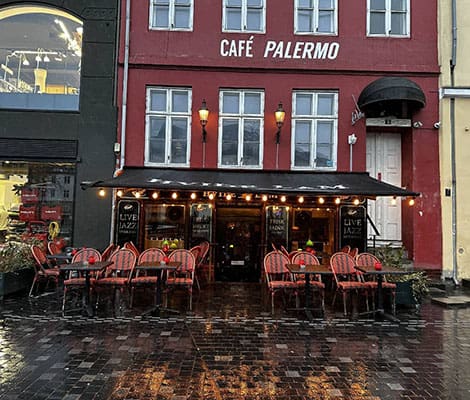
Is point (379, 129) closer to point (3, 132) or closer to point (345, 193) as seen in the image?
point (345, 193)

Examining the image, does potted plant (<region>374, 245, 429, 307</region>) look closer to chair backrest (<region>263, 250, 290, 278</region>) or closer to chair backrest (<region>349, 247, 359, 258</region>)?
chair backrest (<region>349, 247, 359, 258</region>)

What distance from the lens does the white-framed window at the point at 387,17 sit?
1082 cm

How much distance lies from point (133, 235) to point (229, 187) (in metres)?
3.44

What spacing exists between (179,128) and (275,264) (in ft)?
16.4

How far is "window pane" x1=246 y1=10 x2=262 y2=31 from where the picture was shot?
10789 mm

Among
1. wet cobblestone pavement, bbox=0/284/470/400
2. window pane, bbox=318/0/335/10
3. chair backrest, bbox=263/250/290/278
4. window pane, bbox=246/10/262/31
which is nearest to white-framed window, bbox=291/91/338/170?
window pane, bbox=246/10/262/31

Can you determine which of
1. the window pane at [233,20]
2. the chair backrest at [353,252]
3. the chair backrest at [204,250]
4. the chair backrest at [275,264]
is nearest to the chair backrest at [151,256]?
the chair backrest at [204,250]

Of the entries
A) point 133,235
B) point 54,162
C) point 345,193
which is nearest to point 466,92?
point 345,193

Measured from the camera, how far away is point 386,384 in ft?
14.1

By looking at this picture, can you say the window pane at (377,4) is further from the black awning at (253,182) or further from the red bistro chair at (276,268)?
the red bistro chair at (276,268)

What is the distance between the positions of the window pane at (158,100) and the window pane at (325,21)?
492 cm

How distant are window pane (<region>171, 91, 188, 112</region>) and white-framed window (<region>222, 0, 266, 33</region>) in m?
2.20

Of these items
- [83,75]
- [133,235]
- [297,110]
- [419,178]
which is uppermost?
[83,75]

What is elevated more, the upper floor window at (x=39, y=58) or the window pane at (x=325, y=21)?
the window pane at (x=325, y=21)
